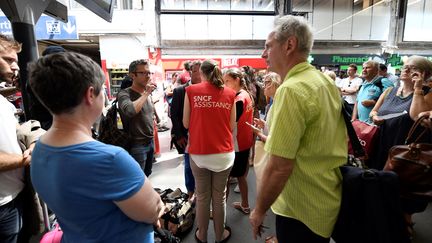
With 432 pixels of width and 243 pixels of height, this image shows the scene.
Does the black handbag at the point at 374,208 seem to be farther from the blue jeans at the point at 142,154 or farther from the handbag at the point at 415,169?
the blue jeans at the point at 142,154

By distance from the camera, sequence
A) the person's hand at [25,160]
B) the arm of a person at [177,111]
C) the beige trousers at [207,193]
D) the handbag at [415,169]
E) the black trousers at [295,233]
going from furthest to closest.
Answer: the arm of a person at [177,111]
the beige trousers at [207,193]
the handbag at [415,169]
the person's hand at [25,160]
the black trousers at [295,233]

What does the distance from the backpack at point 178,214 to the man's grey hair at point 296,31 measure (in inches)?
70.3

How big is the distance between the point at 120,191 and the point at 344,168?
994mm

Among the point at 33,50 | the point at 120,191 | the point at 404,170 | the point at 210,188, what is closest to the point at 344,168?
the point at 404,170

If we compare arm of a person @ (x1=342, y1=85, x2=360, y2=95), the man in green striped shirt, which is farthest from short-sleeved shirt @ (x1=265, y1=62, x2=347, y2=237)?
arm of a person @ (x1=342, y1=85, x2=360, y2=95)

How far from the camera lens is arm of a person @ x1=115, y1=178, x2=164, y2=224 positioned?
0.78 metres

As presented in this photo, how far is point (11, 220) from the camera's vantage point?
51.3 inches

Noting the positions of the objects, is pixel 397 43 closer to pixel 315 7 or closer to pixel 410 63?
pixel 315 7

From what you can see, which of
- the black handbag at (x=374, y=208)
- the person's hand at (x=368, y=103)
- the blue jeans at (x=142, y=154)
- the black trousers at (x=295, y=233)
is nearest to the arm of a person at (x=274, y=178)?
the black trousers at (x=295, y=233)

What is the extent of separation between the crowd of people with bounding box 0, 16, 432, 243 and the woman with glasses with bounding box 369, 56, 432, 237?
0.04 ft

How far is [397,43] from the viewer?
12.1 meters

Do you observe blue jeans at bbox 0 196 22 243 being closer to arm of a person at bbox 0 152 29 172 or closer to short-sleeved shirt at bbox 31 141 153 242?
arm of a person at bbox 0 152 29 172

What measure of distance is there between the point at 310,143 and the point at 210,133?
99 centimetres

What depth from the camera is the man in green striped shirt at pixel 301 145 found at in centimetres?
105
